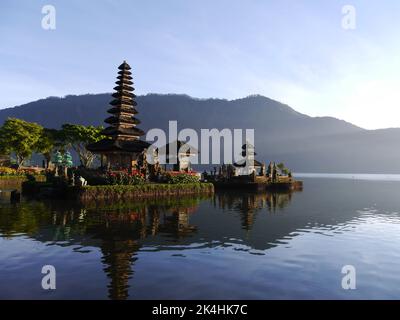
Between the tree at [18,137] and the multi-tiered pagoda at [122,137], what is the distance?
27.0 metres

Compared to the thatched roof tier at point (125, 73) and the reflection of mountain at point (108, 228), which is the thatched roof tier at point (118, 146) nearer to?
the thatched roof tier at point (125, 73)

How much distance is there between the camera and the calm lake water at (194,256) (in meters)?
10.6

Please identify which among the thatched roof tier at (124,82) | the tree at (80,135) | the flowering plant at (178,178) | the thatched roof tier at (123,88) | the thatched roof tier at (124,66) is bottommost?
the flowering plant at (178,178)

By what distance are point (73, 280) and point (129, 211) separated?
1844 centimetres

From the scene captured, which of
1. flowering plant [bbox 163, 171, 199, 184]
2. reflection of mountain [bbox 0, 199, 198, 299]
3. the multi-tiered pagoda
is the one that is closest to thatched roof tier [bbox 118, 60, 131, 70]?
the multi-tiered pagoda

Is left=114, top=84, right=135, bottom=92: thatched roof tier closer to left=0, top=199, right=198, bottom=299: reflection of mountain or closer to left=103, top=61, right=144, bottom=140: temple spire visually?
left=103, top=61, right=144, bottom=140: temple spire

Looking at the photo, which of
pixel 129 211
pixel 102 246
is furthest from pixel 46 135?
pixel 102 246

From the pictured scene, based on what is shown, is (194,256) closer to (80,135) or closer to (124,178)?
(124,178)

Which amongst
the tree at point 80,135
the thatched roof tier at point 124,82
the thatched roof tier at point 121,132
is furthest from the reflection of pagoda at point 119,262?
the tree at point 80,135

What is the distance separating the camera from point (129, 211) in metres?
29.6

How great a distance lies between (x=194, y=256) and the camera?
1479 cm

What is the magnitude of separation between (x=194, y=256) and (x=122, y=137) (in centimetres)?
4037

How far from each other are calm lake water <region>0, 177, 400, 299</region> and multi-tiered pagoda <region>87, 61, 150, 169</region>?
23666 mm
